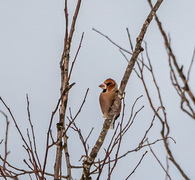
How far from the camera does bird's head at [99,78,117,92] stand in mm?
3219

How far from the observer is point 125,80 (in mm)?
2303

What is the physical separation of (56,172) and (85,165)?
386 mm

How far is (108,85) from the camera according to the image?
10.7 feet

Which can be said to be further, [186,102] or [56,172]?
[56,172]

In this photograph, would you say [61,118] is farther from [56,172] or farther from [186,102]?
[186,102]

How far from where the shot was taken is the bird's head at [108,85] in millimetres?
3219

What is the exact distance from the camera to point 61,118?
2.12 meters

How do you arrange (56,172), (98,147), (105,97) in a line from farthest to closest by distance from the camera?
1. (105,97)
2. (98,147)
3. (56,172)

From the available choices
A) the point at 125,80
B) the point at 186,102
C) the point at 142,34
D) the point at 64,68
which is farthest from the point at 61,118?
the point at 186,102

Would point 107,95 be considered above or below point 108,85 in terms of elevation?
below

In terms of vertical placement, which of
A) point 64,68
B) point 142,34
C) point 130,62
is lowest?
point 64,68

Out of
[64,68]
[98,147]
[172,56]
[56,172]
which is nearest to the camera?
[172,56]

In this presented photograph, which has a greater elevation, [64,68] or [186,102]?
[64,68]

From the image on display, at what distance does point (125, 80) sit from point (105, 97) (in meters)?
0.88
